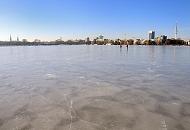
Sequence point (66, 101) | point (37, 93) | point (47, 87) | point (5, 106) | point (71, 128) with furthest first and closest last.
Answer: point (47, 87), point (37, 93), point (66, 101), point (5, 106), point (71, 128)

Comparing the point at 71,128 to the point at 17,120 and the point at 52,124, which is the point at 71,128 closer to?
the point at 52,124

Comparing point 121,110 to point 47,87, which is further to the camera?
point 47,87

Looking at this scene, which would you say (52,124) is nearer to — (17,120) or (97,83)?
(17,120)

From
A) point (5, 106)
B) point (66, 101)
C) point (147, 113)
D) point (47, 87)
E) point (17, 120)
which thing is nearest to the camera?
point (17, 120)

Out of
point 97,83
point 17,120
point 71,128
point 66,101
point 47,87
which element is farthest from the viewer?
point 97,83

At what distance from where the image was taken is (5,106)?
305 inches

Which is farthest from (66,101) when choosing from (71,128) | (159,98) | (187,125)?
(187,125)

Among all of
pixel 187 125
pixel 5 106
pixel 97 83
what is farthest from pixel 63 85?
pixel 187 125

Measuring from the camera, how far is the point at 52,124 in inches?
237

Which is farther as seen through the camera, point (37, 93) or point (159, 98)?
point (37, 93)

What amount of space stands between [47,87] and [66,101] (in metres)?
2.86

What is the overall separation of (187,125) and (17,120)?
15.4ft

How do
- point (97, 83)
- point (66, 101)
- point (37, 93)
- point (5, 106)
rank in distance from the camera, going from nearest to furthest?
point (5, 106) → point (66, 101) → point (37, 93) → point (97, 83)

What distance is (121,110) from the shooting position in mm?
7230
